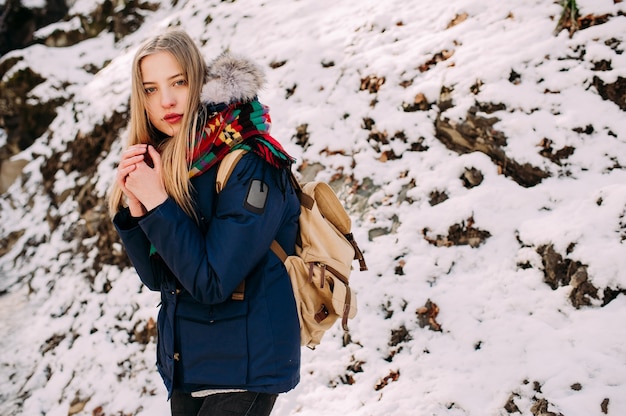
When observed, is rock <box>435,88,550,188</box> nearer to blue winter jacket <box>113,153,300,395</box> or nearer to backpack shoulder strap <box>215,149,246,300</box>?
blue winter jacket <box>113,153,300,395</box>

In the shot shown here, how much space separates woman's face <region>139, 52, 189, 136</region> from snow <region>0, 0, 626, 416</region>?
7.47 feet

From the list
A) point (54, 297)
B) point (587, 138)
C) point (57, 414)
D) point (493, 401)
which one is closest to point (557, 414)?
point (493, 401)

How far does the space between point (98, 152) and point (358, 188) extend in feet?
15.8

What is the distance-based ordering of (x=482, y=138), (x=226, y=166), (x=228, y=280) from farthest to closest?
(x=482, y=138), (x=226, y=166), (x=228, y=280)

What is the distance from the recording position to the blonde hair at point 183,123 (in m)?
1.79

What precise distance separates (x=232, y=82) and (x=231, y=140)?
0.24 metres

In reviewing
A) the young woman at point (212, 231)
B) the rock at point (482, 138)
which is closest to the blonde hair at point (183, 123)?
the young woman at point (212, 231)

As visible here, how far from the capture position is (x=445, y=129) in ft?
15.1

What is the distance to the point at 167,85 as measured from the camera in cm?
196

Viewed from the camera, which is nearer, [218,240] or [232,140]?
[218,240]

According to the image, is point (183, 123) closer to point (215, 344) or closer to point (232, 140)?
point (232, 140)

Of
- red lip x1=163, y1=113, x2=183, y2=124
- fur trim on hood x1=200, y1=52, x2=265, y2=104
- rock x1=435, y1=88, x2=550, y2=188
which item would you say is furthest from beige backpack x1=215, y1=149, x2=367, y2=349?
rock x1=435, y1=88, x2=550, y2=188

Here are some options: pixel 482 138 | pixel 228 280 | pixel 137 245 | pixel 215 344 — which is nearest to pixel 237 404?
pixel 215 344

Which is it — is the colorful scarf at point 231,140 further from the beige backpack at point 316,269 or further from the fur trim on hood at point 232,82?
the beige backpack at point 316,269
